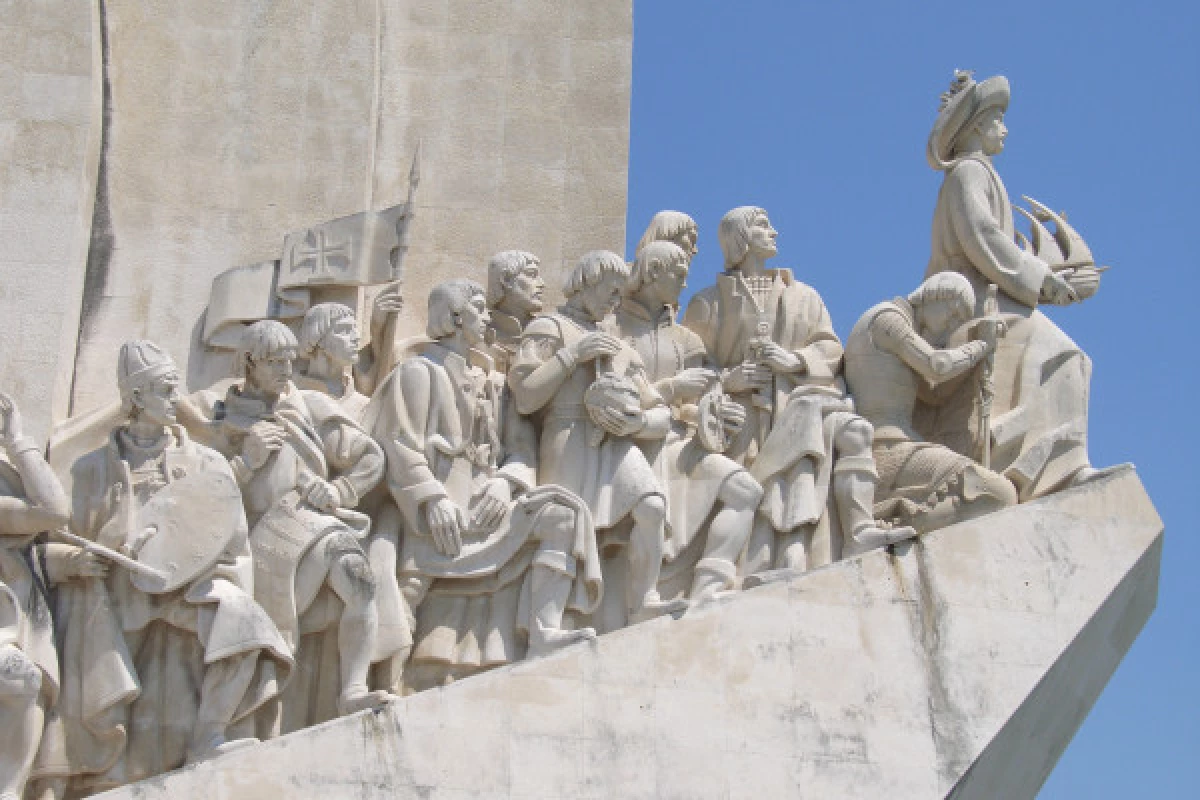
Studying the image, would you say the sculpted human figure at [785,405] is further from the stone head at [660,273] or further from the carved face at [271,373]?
the carved face at [271,373]

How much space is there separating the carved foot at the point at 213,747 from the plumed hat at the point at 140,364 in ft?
4.97

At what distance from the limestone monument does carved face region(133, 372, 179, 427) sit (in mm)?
17

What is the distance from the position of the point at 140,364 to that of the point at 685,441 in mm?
2410

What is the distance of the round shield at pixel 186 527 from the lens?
1276 centimetres

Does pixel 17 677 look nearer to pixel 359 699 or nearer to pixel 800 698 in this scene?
pixel 359 699

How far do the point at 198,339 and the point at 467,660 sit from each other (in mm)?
1976

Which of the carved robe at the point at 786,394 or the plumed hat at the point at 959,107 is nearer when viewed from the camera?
the carved robe at the point at 786,394

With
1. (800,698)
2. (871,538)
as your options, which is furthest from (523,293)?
(800,698)

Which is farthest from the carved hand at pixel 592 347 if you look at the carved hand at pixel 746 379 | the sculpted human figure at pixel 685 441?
the carved hand at pixel 746 379

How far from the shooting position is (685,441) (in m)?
13.9

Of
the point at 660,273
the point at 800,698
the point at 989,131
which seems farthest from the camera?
the point at 989,131

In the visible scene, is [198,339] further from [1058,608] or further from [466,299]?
[1058,608]

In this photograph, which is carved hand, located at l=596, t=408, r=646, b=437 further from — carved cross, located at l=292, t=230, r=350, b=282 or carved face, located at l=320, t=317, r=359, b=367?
carved cross, located at l=292, t=230, r=350, b=282

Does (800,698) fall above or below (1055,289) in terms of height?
below
